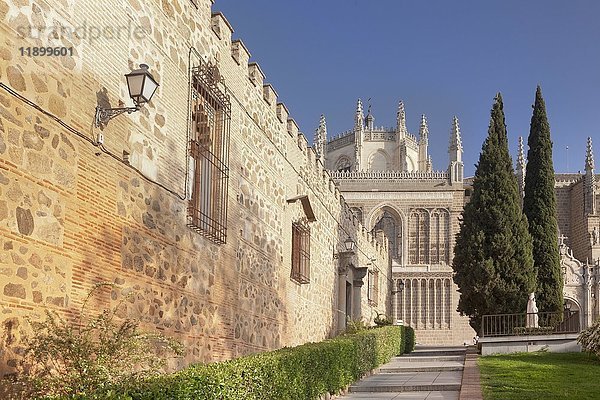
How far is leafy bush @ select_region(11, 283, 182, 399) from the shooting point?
5379 mm

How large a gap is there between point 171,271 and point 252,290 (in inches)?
136

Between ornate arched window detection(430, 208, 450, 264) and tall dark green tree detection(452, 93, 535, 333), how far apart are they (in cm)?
2157

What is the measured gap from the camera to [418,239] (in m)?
50.1

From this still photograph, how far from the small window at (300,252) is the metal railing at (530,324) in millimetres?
8597

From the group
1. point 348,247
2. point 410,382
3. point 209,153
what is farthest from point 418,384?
point 348,247

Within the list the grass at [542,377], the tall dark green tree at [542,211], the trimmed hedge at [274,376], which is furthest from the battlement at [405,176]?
the trimmed hedge at [274,376]

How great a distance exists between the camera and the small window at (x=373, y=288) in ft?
96.7

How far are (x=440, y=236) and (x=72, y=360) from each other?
45648mm

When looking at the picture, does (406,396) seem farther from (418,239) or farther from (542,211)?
(418,239)

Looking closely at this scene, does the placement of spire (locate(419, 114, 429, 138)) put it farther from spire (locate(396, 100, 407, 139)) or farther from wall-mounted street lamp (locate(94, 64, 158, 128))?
wall-mounted street lamp (locate(94, 64, 158, 128))

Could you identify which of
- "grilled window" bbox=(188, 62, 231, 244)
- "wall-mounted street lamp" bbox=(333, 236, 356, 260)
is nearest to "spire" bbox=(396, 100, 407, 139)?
"wall-mounted street lamp" bbox=(333, 236, 356, 260)

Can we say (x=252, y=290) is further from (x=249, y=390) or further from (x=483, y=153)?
(x=483, y=153)

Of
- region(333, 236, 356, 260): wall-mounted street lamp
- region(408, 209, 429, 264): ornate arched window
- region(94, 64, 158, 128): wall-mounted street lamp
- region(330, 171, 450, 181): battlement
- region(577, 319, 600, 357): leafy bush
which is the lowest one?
region(577, 319, 600, 357): leafy bush

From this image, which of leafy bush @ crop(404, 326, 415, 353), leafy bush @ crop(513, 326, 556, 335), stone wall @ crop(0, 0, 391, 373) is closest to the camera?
stone wall @ crop(0, 0, 391, 373)
